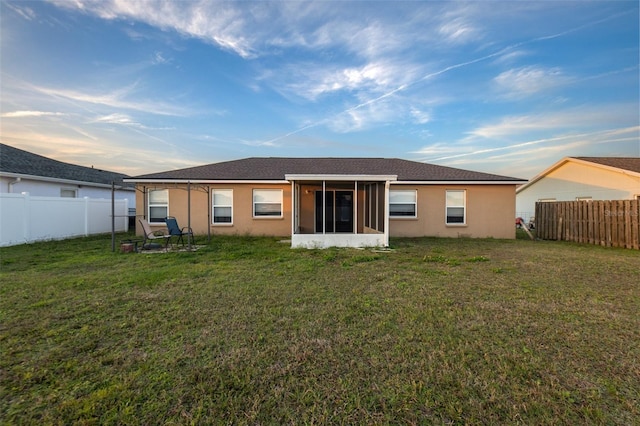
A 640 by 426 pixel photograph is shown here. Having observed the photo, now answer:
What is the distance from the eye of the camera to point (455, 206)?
13.1 meters

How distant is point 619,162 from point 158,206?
24.5m

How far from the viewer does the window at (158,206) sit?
12.9 metres

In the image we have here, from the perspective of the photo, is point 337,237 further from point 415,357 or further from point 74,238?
point 74,238

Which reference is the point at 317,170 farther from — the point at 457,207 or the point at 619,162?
the point at 619,162

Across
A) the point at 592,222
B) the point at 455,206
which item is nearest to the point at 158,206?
the point at 455,206

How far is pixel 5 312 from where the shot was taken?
3812 mm

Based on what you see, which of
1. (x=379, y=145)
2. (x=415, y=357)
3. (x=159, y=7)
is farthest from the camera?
(x=379, y=145)

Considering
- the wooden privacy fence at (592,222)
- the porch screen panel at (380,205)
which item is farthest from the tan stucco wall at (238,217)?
the wooden privacy fence at (592,222)

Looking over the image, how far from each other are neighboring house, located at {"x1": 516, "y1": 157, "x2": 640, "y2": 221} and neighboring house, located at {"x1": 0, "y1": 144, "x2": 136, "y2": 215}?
22864mm

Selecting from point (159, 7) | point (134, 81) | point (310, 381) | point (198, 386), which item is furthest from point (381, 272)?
point (134, 81)

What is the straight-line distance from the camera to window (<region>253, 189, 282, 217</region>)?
43.1 ft

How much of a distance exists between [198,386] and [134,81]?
1250 centimetres

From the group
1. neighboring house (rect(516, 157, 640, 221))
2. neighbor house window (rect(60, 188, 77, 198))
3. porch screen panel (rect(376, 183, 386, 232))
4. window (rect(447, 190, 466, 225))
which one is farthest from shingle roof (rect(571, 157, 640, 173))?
neighbor house window (rect(60, 188, 77, 198))

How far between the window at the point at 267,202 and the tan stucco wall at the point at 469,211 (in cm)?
520
